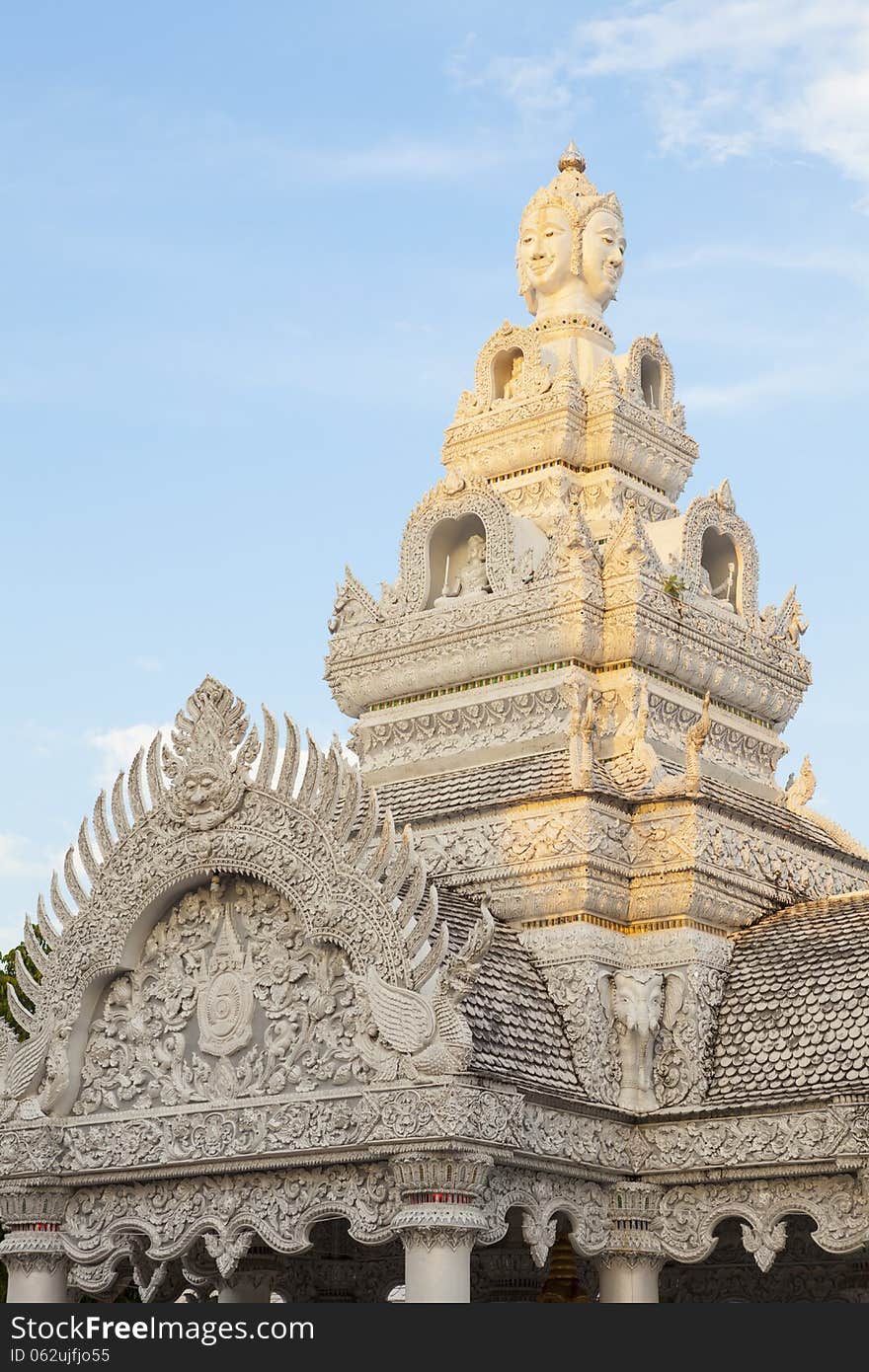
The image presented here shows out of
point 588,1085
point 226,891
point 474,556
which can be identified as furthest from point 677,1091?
point 474,556

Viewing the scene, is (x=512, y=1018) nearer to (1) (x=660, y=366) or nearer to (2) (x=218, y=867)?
(2) (x=218, y=867)

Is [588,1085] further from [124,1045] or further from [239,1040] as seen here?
[124,1045]

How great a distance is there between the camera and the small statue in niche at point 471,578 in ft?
74.0

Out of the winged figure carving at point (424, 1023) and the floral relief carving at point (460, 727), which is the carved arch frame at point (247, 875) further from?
the floral relief carving at point (460, 727)

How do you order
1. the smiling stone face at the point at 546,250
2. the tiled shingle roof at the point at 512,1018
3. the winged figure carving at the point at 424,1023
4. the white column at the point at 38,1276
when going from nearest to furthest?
the winged figure carving at the point at 424,1023
the tiled shingle roof at the point at 512,1018
the white column at the point at 38,1276
the smiling stone face at the point at 546,250

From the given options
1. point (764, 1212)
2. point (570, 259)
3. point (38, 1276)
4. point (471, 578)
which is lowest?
point (38, 1276)

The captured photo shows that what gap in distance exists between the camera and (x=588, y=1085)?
61.3ft

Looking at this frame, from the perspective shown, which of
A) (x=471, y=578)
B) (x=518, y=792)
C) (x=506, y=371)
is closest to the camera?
(x=518, y=792)

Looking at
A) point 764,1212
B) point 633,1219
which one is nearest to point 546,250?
point 633,1219

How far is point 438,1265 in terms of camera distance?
16.7 meters

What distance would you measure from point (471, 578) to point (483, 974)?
5.72 m

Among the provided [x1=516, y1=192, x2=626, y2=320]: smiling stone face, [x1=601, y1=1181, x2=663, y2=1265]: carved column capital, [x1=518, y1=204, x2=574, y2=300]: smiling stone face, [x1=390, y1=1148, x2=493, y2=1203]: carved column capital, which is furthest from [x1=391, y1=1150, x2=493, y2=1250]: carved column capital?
[x1=518, y1=204, x2=574, y2=300]: smiling stone face

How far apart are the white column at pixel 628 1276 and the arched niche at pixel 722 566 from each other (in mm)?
8078

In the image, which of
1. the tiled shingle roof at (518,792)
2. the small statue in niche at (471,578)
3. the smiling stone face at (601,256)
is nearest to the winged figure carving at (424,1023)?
the tiled shingle roof at (518,792)
